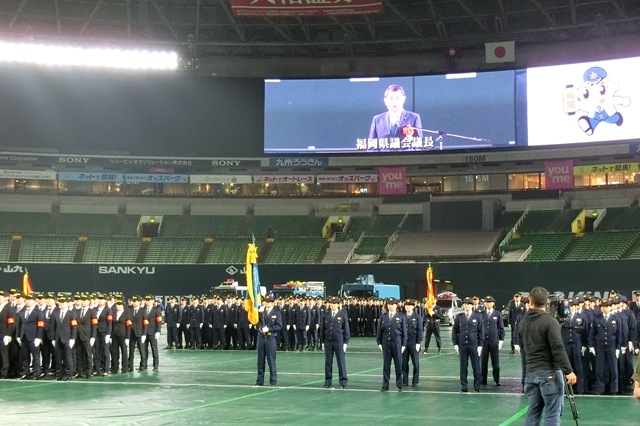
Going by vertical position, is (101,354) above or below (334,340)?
below

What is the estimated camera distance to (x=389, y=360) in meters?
19.8

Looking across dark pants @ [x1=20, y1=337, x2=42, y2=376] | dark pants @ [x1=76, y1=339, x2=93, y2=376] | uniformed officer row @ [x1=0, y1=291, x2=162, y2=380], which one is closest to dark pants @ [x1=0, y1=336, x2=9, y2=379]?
uniformed officer row @ [x1=0, y1=291, x2=162, y2=380]

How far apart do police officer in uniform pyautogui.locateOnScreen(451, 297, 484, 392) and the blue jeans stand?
8751mm

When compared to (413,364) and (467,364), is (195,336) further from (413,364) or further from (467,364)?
(467,364)

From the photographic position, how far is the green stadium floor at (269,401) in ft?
49.6

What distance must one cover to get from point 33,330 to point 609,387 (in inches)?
540

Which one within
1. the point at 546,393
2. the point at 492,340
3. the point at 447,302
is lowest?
the point at 546,393

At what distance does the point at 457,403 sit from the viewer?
1720 cm

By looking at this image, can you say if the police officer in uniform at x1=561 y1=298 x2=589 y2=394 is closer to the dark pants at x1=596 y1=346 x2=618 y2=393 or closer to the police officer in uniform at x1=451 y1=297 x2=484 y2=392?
the dark pants at x1=596 y1=346 x2=618 y2=393

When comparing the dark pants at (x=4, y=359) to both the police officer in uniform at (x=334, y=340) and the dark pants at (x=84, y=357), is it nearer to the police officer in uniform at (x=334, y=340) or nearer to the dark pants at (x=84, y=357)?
the dark pants at (x=84, y=357)

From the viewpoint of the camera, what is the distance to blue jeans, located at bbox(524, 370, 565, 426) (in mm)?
10219

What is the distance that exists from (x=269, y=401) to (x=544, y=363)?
8.39 meters

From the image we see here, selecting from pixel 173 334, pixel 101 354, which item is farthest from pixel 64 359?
pixel 173 334

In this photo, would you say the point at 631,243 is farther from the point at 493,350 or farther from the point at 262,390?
the point at 262,390
